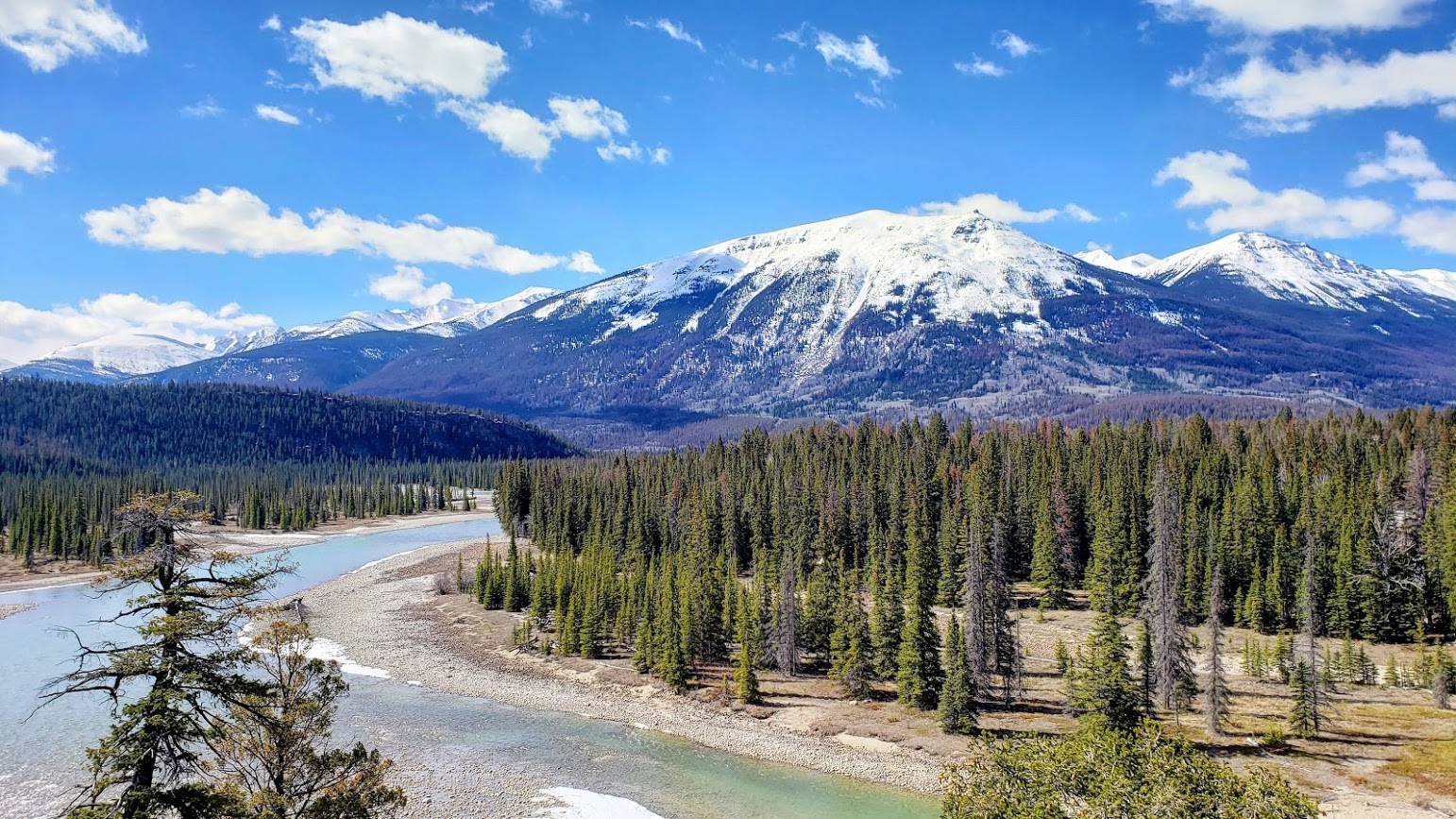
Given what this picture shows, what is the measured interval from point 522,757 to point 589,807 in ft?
28.2

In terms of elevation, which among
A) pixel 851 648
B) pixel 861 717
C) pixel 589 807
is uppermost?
pixel 851 648

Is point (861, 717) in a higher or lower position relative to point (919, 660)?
lower

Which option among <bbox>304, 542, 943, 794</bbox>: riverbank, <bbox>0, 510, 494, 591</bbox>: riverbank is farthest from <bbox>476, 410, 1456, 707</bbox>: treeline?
<bbox>0, 510, 494, 591</bbox>: riverbank

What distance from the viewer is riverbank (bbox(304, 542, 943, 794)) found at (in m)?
47.9

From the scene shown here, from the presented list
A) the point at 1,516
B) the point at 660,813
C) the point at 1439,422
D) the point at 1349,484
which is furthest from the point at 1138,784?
the point at 1,516

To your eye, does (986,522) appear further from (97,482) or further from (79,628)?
(97,482)

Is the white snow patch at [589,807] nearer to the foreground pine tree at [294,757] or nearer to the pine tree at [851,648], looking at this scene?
the foreground pine tree at [294,757]

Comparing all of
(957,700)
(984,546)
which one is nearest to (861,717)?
(957,700)

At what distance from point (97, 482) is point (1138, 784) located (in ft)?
680

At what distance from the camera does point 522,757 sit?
Answer: 47844mm

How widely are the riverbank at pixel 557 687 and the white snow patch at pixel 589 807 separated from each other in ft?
32.2

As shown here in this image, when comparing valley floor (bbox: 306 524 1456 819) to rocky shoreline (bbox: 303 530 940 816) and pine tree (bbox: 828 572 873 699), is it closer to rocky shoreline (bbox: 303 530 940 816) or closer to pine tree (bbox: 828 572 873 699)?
rocky shoreline (bbox: 303 530 940 816)

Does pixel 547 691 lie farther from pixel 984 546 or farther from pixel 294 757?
pixel 984 546

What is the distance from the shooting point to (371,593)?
9862cm
